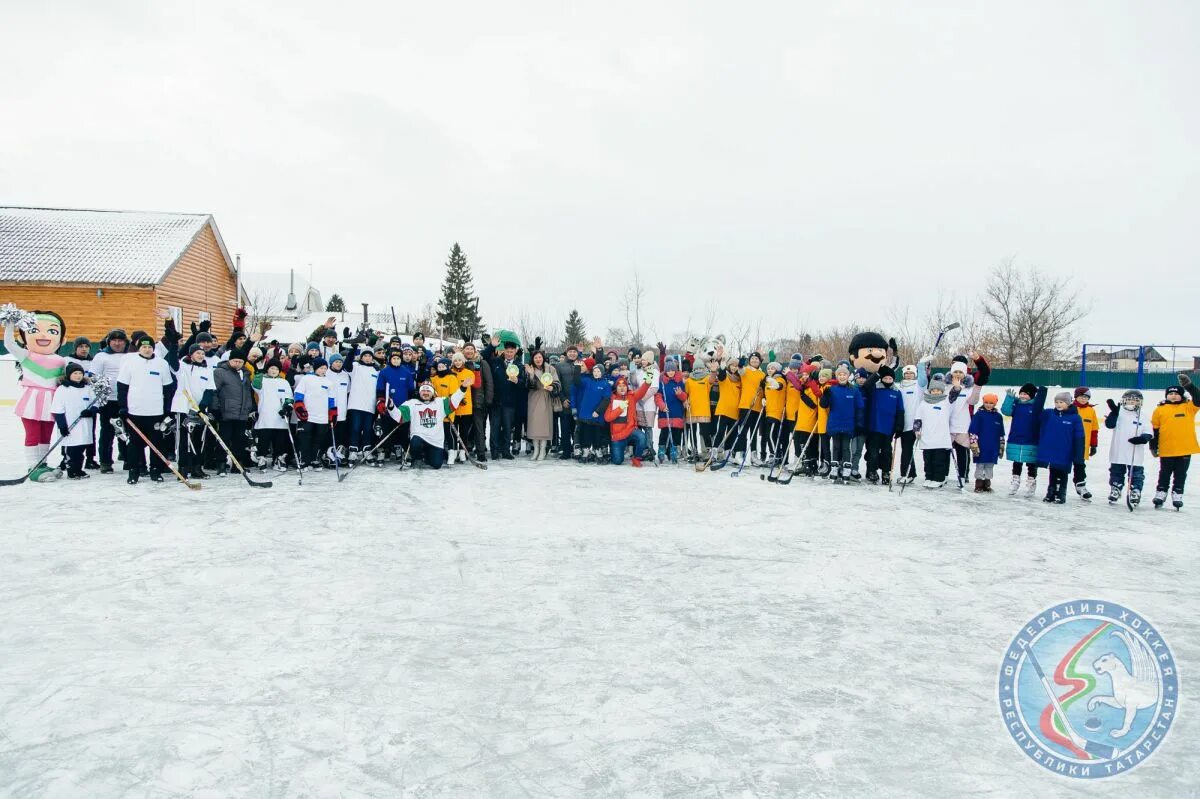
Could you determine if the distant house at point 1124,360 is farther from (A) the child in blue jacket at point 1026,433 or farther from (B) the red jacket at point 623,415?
(B) the red jacket at point 623,415

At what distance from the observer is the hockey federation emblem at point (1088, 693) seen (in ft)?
9.46

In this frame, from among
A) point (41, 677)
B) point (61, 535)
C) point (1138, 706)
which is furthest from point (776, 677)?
point (61, 535)

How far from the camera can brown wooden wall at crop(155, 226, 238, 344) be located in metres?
25.7

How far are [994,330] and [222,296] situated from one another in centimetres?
3253

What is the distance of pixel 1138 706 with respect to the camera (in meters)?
3.28

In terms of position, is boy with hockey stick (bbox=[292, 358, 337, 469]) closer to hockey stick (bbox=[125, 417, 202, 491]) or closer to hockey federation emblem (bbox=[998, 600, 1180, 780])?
hockey stick (bbox=[125, 417, 202, 491])

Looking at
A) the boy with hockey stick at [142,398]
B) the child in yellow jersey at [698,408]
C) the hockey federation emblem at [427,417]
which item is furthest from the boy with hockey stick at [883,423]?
the boy with hockey stick at [142,398]

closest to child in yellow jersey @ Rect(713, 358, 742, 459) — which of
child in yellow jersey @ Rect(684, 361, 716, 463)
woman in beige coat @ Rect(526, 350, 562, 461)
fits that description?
child in yellow jersey @ Rect(684, 361, 716, 463)

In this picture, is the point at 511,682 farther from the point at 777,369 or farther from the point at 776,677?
the point at 777,369

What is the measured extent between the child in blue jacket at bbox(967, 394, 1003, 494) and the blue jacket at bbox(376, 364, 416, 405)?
279 inches

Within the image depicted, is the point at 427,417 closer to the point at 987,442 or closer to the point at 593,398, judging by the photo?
the point at 593,398

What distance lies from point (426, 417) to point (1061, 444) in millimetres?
7453

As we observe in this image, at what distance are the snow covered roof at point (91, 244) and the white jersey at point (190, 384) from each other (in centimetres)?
1859

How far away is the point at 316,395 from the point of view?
9.02 m
